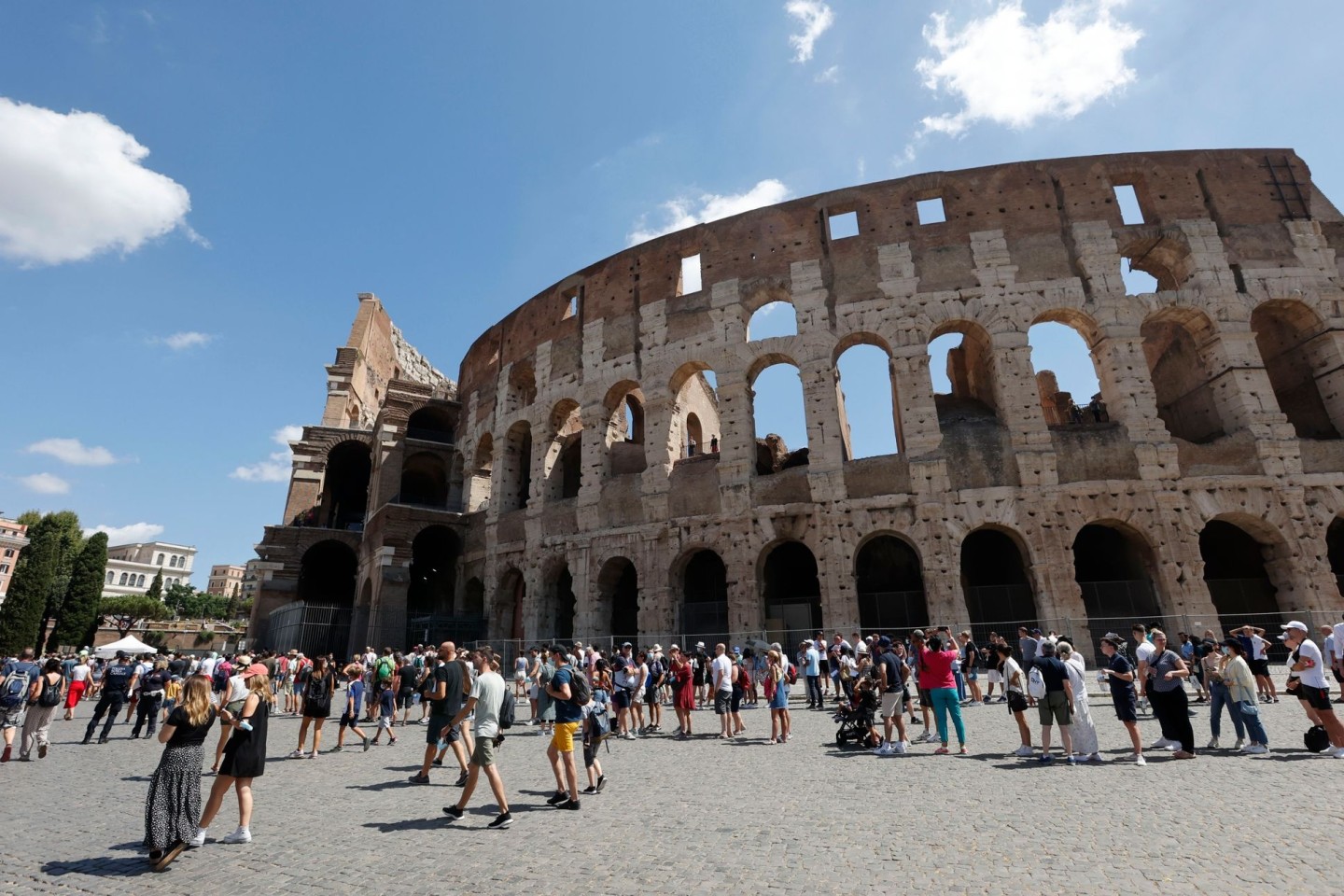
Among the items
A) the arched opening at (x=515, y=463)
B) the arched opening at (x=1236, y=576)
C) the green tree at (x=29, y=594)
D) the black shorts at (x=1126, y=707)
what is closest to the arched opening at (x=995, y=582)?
the arched opening at (x=1236, y=576)

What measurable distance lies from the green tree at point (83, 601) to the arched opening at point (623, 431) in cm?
3842

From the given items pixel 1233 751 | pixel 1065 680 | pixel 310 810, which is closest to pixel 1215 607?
pixel 1233 751

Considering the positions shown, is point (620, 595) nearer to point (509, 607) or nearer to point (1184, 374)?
point (509, 607)

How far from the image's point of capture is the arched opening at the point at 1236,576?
1527 cm

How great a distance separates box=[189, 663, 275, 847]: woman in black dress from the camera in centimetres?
461

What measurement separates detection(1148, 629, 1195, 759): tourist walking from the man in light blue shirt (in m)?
5.51

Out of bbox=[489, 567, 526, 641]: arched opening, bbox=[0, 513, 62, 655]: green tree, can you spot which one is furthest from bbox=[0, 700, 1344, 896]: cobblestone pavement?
bbox=[0, 513, 62, 655]: green tree

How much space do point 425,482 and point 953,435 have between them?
22.8m

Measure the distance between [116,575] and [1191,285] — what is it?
138m

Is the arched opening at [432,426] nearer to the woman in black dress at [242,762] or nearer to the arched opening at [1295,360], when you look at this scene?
the woman in black dress at [242,762]

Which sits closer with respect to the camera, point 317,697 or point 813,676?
point 317,697

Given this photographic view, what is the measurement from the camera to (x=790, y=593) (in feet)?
64.3

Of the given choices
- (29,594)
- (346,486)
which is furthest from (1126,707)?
(29,594)

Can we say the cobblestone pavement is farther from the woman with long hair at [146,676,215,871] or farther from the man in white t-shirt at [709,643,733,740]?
the man in white t-shirt at [709,643,733,740]
